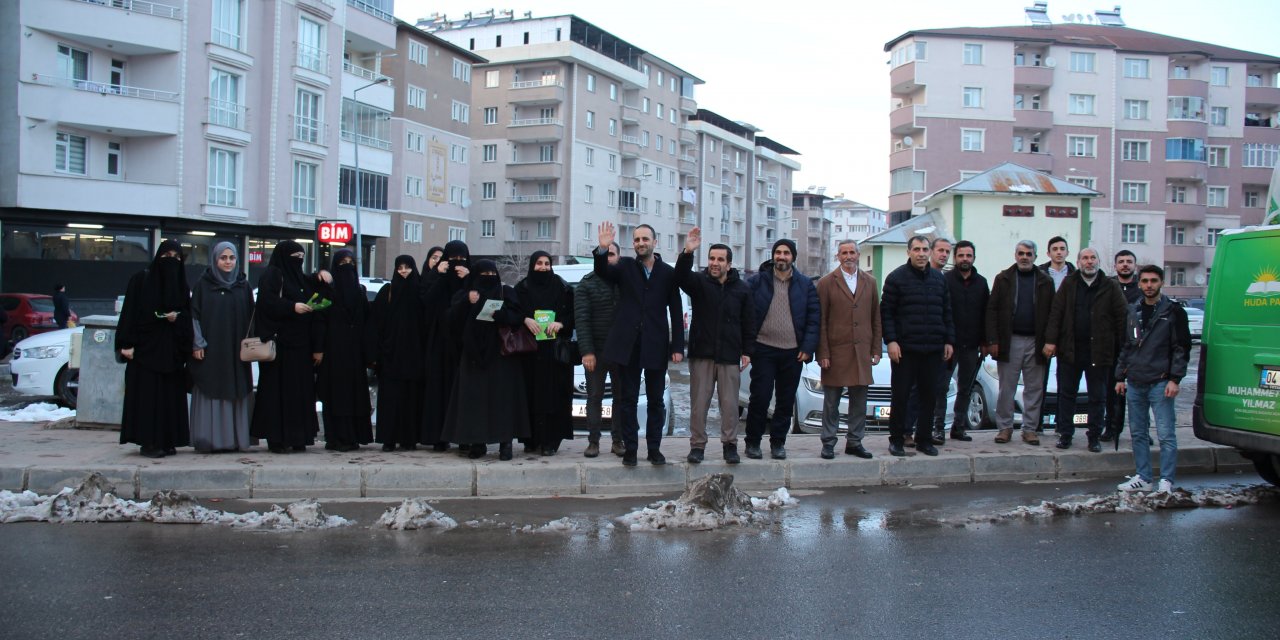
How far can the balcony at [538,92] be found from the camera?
67000mm

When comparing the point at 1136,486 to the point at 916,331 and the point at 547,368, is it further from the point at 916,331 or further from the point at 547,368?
the point at 547,368

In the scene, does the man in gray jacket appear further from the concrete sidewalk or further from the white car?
the white car

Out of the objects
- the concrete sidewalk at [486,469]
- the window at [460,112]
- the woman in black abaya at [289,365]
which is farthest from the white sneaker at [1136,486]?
the window at [460,112]

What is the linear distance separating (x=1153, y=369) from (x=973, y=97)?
57.3m

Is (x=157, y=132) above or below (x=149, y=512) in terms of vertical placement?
above

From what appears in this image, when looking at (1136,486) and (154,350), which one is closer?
(1136,486)

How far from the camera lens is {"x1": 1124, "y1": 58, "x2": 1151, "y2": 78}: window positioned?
64.8 meters

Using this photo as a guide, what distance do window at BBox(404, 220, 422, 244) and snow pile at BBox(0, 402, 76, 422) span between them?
44.6 m

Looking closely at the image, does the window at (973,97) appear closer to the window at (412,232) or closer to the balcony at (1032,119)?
the balcony at (1032,119)

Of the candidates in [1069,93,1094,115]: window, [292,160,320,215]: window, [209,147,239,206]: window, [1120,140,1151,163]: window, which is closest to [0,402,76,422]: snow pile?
[209,147,239,206]: window

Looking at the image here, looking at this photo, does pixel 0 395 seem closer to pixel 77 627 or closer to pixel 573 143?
pixel 77 627

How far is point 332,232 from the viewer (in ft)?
106

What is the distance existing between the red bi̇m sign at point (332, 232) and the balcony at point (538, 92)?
37.1 m

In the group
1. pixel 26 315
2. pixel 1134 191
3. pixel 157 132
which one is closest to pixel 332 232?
pixel 26 315
